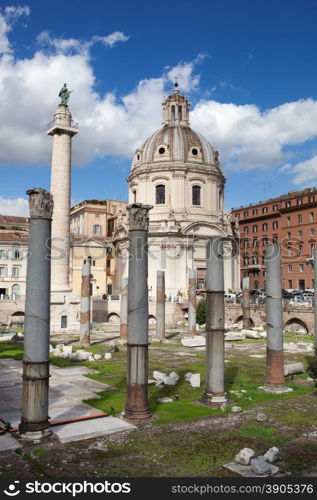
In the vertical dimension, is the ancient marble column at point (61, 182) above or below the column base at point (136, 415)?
above

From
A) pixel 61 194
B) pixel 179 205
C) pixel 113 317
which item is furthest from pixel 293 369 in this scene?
pixel 179 205

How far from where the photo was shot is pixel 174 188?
60.6m

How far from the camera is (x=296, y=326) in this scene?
40.5m

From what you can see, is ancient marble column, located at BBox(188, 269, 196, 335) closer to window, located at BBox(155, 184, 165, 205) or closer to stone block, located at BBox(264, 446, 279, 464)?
window, located at BBox(155, 184, 165, 205)

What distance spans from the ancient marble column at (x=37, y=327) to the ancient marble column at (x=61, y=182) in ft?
90.2

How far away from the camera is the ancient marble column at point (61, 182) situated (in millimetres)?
37844

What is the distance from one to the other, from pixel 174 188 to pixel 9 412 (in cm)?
4989

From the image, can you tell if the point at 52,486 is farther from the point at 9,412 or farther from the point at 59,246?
the point at 59,246

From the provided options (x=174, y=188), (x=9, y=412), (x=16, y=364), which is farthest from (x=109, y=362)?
(x=174, y=188)

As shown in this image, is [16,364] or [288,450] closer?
[288,450]

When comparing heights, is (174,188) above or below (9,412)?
above

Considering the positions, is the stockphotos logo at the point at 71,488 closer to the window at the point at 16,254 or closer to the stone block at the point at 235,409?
the stone block at the point at 235,409

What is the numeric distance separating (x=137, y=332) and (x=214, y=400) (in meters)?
3.16

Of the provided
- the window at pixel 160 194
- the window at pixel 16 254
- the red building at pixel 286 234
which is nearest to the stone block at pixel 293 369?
the red building at pixel 286 234
